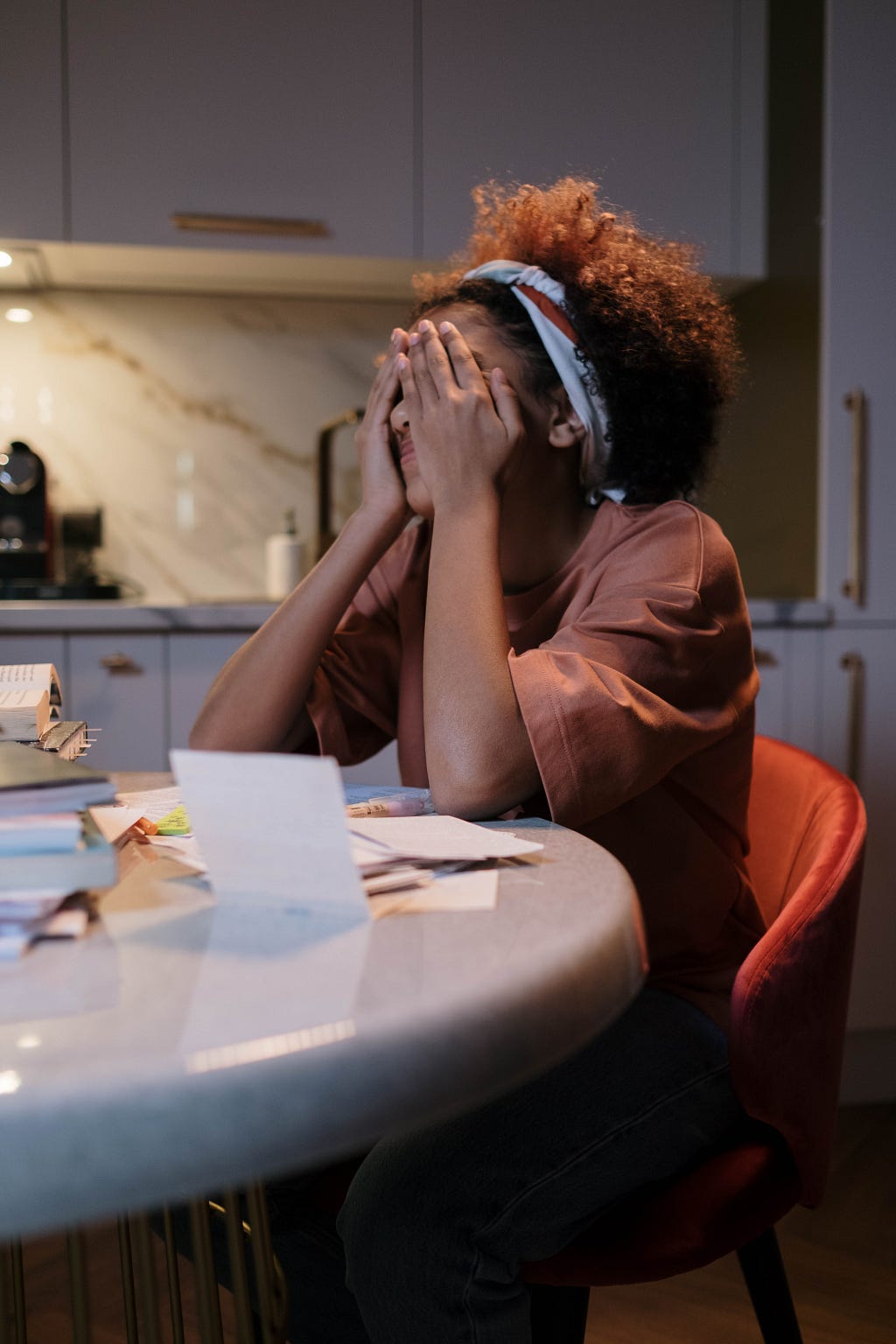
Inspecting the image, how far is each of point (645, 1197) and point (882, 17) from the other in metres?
2.29

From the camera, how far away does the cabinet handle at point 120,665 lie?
207 cm

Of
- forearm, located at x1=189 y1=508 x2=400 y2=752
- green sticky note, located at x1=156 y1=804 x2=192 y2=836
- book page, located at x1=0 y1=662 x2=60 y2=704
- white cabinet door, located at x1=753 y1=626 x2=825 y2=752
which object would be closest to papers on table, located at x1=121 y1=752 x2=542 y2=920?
green sticky note, located at x1=156 y1=804 x2=192 y2=836

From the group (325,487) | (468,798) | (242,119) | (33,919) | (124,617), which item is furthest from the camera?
(325,487)

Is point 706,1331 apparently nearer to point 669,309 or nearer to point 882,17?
point 669,309

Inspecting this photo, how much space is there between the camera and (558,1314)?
796 mm

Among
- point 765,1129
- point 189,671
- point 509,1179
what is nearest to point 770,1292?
point 765,1129

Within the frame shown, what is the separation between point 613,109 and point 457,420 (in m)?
1.65

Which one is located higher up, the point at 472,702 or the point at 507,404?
the point at 507,404

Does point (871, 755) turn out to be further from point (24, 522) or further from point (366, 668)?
point (24, 522)

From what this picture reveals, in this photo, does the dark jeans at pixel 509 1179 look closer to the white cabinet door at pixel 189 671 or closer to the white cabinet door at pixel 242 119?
the white cabinet door at pixel 189 671

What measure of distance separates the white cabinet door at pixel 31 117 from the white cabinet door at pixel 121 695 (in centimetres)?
80

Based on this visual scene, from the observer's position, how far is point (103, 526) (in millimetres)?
2635

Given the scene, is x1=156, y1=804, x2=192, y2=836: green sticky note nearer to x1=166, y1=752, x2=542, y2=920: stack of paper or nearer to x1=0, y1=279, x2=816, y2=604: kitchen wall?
x1=166, y1=752, x2=542, y2=920: stack of paper

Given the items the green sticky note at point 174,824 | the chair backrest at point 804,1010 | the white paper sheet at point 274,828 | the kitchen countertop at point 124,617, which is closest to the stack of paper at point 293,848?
the white paper sheet at point 274,828
